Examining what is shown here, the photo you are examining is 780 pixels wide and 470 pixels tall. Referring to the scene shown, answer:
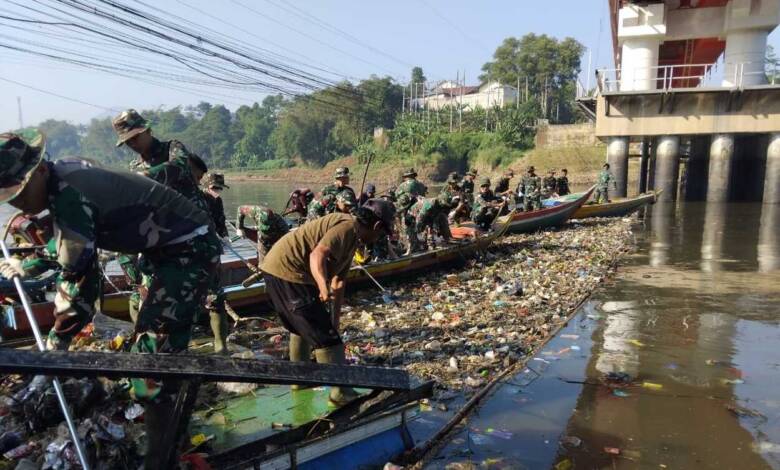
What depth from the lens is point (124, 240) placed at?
98.0 inches

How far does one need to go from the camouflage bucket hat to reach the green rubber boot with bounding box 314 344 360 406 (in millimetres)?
1964

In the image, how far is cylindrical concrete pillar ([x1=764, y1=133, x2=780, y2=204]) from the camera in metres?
22.6

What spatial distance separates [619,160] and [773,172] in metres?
6.00

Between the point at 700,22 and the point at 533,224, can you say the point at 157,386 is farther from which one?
the point at 700,22

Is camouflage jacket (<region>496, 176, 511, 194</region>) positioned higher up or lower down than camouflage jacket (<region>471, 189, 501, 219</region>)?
higher up

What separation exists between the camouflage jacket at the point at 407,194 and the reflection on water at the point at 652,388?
12.0ft

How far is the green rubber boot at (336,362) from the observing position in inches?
138

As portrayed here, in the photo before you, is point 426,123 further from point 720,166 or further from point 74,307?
point 74,307

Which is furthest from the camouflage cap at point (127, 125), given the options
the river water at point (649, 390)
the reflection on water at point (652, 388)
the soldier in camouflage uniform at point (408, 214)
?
the soldier in camouflage uniform at point (408, 214)

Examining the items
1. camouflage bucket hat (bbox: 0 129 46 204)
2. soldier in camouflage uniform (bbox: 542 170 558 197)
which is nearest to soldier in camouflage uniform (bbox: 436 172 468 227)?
soldier in camouflage uniform (bbox: 542 170 558 197)

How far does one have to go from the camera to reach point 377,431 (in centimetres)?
329

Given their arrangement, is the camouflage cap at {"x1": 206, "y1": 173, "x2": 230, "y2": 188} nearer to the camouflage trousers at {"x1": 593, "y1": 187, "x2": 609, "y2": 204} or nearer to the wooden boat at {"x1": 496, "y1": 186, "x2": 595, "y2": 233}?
the wooden boat at {"x1": 496, "y1": 186, "x2": 595, "y2": 233}

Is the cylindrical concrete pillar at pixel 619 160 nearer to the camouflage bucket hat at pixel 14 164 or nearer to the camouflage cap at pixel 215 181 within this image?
the camouflage cap at pixel 215 181

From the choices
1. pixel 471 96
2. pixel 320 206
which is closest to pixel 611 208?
pixel 320 206
